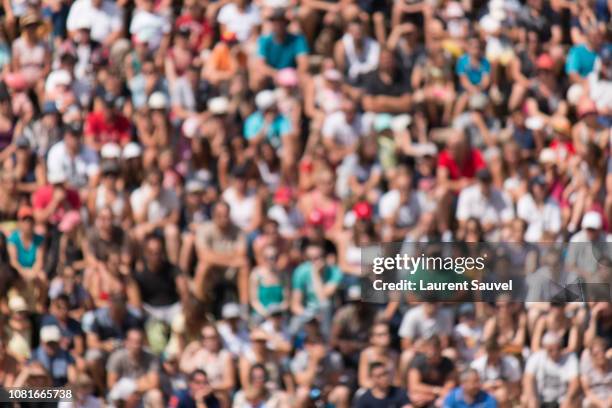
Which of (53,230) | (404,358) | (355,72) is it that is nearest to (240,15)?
(355,72)

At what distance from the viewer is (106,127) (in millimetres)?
21500

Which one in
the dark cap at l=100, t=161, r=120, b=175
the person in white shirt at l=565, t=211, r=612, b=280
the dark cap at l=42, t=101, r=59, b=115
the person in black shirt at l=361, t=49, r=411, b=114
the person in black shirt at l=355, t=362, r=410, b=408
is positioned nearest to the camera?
the person in black shirt at l=355, t=362, r=410, b=408

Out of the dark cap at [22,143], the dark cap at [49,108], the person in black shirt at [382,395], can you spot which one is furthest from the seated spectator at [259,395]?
the dark cap at [49,108]

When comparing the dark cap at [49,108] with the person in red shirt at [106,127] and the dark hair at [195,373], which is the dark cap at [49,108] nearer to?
the person in red shirt at [106,127]

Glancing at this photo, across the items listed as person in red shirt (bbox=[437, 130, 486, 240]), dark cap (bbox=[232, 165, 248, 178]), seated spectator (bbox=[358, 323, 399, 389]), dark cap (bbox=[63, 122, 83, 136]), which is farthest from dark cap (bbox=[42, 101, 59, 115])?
seated spectator (bbox=[358, 323, 399, 389])

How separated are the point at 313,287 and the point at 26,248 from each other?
2.54 meters

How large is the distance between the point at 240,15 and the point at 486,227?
139 inches

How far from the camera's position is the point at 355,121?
21422 mm

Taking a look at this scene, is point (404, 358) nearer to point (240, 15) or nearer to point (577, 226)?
point (577, 226)

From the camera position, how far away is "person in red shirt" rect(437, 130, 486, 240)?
68.2 ft

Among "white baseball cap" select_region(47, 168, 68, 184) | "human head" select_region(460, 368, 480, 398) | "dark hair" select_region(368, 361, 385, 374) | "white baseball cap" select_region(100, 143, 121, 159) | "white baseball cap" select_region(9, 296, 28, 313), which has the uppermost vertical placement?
"white baseball cap" select_region(100, 143, 121, 159)

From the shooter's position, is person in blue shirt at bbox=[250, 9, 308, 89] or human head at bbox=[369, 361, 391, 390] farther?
person in blue shirt at bbox=[250, 9, 308, 89]

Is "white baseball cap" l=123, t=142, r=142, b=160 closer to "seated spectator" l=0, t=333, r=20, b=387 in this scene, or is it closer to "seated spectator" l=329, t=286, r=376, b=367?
"seated spectator" l=0, t=333, r=20, b=387

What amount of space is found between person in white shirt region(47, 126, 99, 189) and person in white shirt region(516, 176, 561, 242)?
12.4ft
